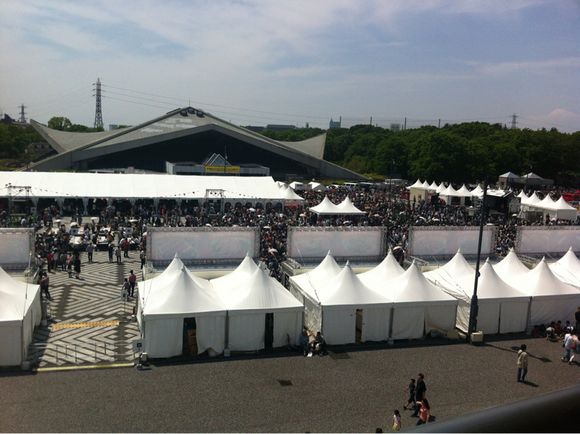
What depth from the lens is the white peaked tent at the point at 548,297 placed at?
12352 mm

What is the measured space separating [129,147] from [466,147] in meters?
28.5

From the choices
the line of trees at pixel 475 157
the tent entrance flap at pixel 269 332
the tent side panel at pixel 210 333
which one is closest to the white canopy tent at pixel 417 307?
the tent entrance flap at pixel 269 332

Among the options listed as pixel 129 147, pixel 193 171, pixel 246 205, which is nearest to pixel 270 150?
pixel 193 171

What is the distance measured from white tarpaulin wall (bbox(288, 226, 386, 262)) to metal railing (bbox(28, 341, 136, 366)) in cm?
→ 577

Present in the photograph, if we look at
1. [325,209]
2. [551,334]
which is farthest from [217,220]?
[551,334]

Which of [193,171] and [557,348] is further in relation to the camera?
[193,171]

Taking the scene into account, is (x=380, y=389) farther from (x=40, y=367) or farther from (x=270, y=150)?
(x=270, y=150)

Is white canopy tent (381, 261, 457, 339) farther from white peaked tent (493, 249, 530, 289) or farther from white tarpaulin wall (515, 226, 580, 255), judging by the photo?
white tarpaulin wall (515, 226, 580, 255)

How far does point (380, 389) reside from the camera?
29.6 feet

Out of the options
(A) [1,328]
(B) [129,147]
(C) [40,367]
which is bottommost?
(C) [40,367]

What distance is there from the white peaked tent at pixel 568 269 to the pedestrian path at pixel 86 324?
35.1 ft

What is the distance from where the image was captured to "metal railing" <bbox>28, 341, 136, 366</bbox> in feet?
32.0

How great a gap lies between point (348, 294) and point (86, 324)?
18.3 ft

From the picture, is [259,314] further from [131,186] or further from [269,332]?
[131,186]
